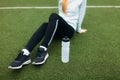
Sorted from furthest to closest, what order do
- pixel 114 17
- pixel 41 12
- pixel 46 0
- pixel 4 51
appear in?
1. pixel 46 0
2. pixel 41 12
3. pixel 114 17
4. pixel 4 51

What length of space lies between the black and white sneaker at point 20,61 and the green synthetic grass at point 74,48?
3.2 inches

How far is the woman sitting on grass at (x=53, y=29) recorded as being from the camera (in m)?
2.85

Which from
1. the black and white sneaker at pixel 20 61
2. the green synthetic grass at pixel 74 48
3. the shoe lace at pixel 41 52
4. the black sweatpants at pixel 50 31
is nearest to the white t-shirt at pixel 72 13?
the black sweatpants at pixel 50 31

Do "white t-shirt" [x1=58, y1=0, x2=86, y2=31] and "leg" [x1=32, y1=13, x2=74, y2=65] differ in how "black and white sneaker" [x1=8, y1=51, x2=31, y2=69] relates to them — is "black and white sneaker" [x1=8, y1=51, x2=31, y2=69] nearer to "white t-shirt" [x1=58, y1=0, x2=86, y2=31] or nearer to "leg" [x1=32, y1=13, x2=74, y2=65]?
"leg" [x1=32, y1=13, x2=74, y2=65]

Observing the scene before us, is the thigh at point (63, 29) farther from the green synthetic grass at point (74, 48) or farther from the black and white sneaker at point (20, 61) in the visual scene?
the black and white sneaker at point (20, 61)

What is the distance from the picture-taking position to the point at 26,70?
2.85 meters

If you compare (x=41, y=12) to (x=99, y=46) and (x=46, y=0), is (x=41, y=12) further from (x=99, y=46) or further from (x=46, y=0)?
(x=99, y=46)

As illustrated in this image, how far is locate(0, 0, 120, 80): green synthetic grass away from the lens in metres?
2.77

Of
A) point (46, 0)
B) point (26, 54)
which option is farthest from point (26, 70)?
point (46, 0)

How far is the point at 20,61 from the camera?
9.07 ft

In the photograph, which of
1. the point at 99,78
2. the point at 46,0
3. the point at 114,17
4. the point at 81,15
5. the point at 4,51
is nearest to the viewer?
the point at 99,78

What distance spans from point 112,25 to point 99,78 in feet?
4.90

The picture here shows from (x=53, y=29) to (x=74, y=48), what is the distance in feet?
1.49

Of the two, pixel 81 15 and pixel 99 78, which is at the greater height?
pixel 81 15
